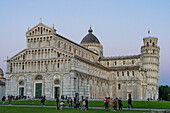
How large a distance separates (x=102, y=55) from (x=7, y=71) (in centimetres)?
4530

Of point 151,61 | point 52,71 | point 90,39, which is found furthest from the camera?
point 90,39

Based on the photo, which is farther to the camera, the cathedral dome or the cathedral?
the cathedral dome

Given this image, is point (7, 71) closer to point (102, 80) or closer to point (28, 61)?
point (28, 61)

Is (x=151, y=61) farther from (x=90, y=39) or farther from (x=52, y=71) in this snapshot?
(x=52, y=71)

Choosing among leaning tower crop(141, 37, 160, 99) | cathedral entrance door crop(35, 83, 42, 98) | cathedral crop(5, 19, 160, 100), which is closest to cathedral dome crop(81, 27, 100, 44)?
cathedral crop(5, 19, 160, 100)

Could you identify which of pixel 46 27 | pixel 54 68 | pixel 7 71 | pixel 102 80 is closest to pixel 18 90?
pixel 7 71

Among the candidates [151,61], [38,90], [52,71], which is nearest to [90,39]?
[151,61]

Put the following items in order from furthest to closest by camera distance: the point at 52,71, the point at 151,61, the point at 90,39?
the point at 90,39 → the point at 151,61 → the point at 52,71

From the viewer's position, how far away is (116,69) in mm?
96938

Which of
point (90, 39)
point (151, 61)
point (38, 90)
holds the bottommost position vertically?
point (38, 90)

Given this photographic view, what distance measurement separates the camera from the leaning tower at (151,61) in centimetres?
10525

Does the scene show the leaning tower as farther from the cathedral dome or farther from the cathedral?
the cathedral dome

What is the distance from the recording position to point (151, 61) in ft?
346

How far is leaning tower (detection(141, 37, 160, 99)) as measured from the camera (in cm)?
10525
